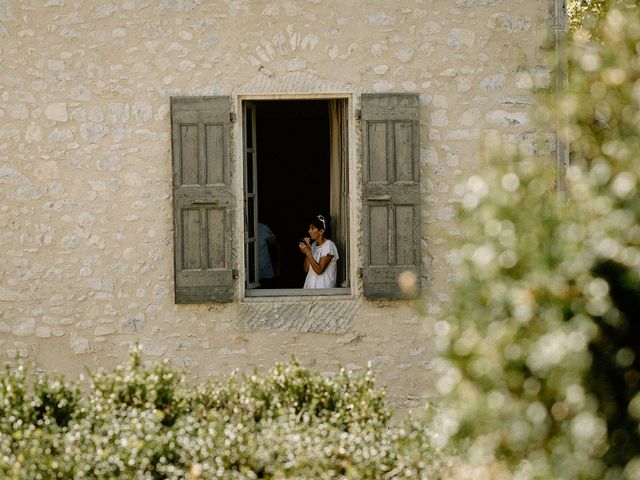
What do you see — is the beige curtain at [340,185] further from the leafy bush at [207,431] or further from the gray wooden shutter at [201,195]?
the leafy bush at [207,431]

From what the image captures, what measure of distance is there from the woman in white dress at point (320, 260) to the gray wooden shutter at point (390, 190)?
1.86 ft

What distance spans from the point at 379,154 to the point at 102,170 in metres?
1.86

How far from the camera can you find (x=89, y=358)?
249 inches

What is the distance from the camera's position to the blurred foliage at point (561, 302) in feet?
8.66

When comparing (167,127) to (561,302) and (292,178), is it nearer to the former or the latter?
(561,302)

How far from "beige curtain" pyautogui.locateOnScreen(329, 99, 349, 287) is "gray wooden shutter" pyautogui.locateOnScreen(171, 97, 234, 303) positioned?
0.89 metres

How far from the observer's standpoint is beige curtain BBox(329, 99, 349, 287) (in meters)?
6.67

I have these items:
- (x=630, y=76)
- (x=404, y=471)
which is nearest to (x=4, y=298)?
(x=404, y=471)

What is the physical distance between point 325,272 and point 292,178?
384cm

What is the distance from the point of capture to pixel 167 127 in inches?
247

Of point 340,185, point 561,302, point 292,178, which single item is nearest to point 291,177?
point 292,178

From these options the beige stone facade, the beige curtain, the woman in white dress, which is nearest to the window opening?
the beige curtain

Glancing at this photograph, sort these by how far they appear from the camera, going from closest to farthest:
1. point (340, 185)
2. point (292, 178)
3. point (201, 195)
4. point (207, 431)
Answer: point (207, 431), point (201, 195), point (340, 185), point (292, 178)

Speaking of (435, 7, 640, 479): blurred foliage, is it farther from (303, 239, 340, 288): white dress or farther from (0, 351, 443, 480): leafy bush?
(303, 239, 340, 288): white dress
